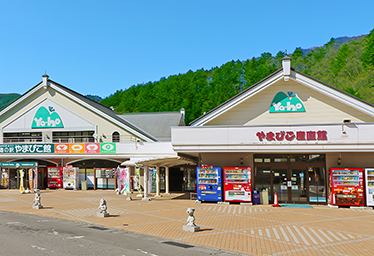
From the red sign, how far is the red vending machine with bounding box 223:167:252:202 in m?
2.26

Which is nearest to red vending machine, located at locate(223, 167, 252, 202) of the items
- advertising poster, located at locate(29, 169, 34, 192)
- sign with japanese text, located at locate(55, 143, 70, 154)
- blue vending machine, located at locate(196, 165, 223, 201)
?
blue vending machine, located at locate(196, 165, 223, 201)

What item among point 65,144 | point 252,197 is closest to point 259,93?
point 252,197

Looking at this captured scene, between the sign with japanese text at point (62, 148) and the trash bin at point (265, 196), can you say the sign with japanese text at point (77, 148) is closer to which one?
the sign with japanese text at point (62, 148)

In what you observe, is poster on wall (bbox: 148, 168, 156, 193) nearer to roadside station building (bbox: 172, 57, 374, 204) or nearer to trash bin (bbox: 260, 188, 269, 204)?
roadside station building (bbox: 172, 57, 374, 204)

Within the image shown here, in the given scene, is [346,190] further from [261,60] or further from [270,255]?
A: [261,60]

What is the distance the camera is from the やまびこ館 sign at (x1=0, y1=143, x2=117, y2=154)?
3127cm

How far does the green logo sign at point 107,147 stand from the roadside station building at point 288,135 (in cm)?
1135

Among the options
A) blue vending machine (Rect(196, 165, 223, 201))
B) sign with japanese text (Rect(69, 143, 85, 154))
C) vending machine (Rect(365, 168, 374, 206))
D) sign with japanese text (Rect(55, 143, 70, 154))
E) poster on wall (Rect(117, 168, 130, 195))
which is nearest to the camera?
vending machine (Rect(365, 168, 374, 206))

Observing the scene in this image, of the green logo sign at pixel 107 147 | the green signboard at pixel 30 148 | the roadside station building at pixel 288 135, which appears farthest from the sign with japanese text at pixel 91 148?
the roadside station building at pixel 288 135

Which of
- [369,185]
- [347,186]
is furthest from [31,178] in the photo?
[369,185]

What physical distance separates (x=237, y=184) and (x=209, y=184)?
177cm

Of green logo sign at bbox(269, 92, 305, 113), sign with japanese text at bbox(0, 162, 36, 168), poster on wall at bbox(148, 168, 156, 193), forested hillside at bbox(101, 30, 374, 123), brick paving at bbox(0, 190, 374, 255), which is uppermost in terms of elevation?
forested hillside at bbox(101, 30, 374, 123)

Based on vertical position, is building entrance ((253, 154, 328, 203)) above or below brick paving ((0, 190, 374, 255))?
above

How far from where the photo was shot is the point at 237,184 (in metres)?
21.1
